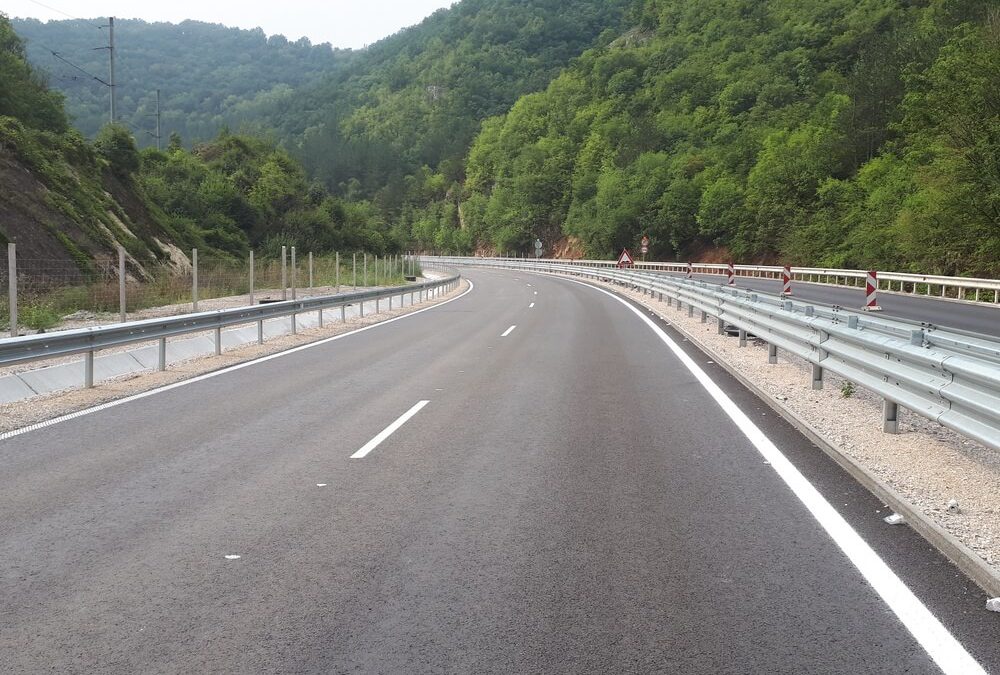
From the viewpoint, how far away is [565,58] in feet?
511

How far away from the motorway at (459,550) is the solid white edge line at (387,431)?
0.05 m

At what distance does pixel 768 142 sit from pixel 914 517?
7770 cm

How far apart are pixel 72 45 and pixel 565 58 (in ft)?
273

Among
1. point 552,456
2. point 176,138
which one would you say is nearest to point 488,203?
point 176,138

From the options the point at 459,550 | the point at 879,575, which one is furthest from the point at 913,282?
the point at 459,550

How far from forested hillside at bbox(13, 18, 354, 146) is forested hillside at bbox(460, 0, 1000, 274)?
4751cm

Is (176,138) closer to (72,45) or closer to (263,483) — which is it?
(263,483)

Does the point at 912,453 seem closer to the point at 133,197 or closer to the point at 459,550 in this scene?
the point at 459,550

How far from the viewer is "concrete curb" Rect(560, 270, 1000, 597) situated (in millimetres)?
4137

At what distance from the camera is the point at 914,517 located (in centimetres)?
507

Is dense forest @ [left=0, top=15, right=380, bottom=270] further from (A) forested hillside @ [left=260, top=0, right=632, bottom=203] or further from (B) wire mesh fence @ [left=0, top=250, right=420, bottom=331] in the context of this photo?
(A) forested hillside @ [left=260, top=0, right=632, bottom=203]

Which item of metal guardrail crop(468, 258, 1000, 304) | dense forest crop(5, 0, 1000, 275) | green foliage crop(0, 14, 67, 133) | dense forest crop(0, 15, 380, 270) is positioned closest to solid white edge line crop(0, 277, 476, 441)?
dense forest crop(0, 15, 380, 270)

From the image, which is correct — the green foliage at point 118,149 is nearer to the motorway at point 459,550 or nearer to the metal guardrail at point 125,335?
the metal guardrail at point 125,335

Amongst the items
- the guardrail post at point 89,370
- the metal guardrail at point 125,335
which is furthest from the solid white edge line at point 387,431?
the guardrail post at point 89,370
